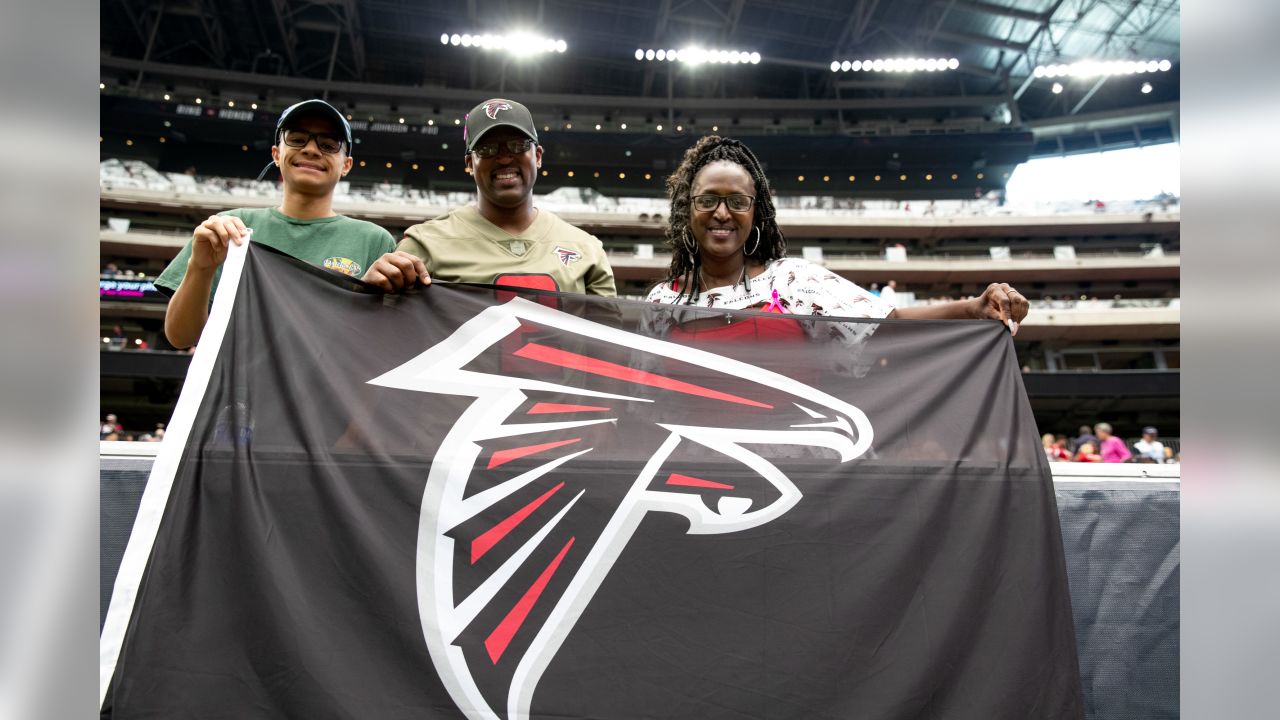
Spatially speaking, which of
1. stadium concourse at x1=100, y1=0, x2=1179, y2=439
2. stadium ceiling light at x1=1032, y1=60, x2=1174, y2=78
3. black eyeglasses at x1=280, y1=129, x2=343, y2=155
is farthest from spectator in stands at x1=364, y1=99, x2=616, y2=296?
stadium ceiling light at x1=1032, y1=60, x2=1174, y2=78

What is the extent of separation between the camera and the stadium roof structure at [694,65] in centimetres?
3244

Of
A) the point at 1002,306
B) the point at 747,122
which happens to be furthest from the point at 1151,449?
the point at 747,122

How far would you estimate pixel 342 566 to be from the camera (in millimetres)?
1883

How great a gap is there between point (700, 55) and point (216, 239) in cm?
3500

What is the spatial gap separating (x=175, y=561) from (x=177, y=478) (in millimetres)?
197

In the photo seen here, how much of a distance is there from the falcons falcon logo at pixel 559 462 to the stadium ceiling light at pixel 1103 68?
3829 centimetres

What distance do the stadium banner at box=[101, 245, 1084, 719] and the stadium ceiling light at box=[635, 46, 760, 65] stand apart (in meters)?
34.6

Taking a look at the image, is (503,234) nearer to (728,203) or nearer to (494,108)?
(494,108)

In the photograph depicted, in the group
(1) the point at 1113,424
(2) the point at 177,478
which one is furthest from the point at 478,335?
(1) the point at 1113,424

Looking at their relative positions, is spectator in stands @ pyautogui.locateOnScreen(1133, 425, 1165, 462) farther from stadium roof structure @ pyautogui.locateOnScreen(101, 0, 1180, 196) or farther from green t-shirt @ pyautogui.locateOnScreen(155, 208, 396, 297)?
stadium roof structure @ pyautogui.locateOnScreen(101, 0, 1180, 196)

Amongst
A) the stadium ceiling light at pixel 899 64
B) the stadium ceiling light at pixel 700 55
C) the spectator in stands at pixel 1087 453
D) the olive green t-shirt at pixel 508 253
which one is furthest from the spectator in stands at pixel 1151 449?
the stadium ceiling light at pixel 700 55
